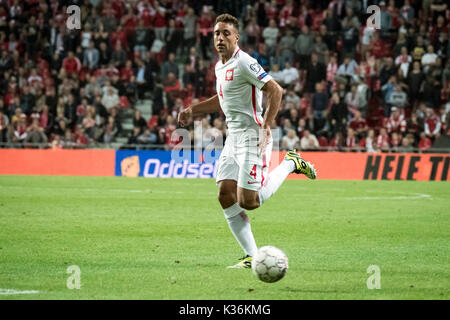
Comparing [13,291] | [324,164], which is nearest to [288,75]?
[324,164]

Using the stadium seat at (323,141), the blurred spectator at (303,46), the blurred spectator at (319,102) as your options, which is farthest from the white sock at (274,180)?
the blurred spectator at (303,46)

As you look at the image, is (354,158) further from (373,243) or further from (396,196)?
(373,243)

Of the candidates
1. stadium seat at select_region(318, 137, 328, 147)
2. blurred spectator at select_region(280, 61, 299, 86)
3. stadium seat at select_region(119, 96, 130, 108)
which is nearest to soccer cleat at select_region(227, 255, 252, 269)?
stadium seat at select_region(318, 137, 328, 147)

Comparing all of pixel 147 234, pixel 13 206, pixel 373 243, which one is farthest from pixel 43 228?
pixel 373 243

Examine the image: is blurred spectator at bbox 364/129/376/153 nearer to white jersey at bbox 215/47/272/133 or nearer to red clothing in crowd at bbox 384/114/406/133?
red clothing in crowd at bbox 384/114/406/133

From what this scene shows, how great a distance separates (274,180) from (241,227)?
0.73 meters

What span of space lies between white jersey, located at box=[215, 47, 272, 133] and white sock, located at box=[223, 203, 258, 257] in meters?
0.83

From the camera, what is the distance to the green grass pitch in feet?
22.2

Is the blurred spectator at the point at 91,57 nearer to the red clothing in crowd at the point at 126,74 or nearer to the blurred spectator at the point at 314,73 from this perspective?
the red clothing in crowd at the point at 126,74

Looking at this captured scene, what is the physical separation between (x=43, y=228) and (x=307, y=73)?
15.3m

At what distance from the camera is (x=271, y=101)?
7688 mm

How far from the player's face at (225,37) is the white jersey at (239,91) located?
0.09m

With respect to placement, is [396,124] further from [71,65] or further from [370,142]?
[71,65]

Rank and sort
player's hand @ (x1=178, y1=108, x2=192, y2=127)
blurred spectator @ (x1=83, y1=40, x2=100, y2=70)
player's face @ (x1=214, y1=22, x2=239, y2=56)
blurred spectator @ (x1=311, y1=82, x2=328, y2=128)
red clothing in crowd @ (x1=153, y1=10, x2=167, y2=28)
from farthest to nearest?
1. red clothing in crowd @ (x1=153, y1=10, x2=167, y2=28)
2. blurred spectator @ (x1=83, y1=40, x2=100, y2=70)
3. blurred spectator @ (x1=311, y1=82, x2=328, y2=128)
4. player's hand @ (x1=178, y1=108, x2=192, y2=127)
5. player's face @ (x1=214, y1=22, x2=239, y2=56)
